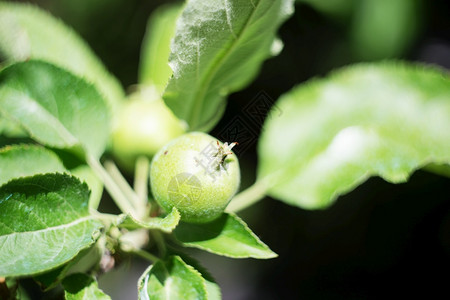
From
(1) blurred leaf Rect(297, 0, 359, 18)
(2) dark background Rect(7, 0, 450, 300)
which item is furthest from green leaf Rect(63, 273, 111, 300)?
(1) blurred leaf Rect(297, 0, 359, 18)

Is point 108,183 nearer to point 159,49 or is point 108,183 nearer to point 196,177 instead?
point 196,177

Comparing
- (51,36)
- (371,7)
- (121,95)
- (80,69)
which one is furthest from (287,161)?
(371,7)

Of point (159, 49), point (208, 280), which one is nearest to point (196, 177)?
point (208, 280)

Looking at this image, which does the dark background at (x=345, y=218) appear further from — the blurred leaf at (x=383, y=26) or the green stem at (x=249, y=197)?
the green stem at (x=249, y=197)

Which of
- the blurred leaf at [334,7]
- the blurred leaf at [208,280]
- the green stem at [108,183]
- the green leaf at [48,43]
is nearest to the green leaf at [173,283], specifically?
the blurred leaf at [208,280]

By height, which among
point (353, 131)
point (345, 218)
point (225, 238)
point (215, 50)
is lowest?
point (345, 218)

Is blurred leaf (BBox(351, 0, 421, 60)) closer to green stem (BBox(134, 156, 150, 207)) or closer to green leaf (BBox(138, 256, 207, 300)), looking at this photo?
green stem (BBox(134, 156, 150, 207))
